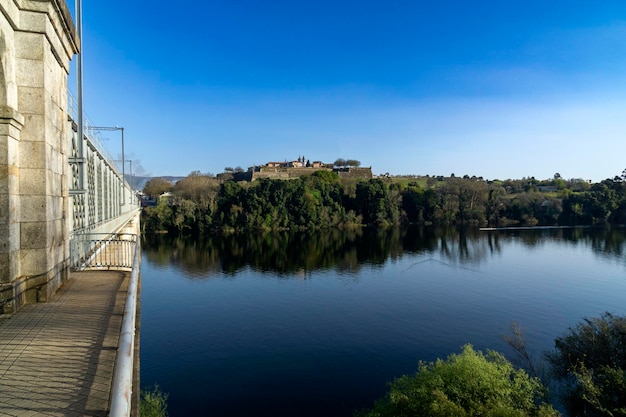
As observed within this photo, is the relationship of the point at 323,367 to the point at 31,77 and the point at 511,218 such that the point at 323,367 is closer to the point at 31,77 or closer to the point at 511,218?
the point at 31,77

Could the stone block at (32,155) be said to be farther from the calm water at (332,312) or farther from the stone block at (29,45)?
the calm water at (332,312)

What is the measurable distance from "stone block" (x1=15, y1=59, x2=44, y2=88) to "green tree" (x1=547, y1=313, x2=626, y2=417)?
49.3 feet

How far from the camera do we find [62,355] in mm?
5234

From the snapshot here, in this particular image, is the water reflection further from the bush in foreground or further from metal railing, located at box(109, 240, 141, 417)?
metal railing, located at box(109, 240, 141, 417)

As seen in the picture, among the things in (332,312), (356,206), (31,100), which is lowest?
(332,312)

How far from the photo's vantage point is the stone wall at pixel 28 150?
696cm

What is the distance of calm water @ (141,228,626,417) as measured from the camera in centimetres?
1656

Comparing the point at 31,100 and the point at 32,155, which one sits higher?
the point at 31,100

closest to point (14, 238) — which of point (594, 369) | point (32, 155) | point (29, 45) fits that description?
point (32, 155)

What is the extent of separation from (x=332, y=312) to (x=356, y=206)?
189ft

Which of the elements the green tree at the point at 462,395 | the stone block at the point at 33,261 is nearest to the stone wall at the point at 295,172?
the green tree at the point at 462,395

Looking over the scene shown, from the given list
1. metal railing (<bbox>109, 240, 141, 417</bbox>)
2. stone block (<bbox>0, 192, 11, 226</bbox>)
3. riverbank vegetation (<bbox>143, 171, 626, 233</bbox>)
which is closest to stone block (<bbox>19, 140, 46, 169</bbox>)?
stone block (<bbox>0, 192, 11, 226</bbox>)

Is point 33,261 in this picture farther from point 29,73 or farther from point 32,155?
point 29,73

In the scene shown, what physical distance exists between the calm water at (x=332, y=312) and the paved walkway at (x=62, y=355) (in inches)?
365
